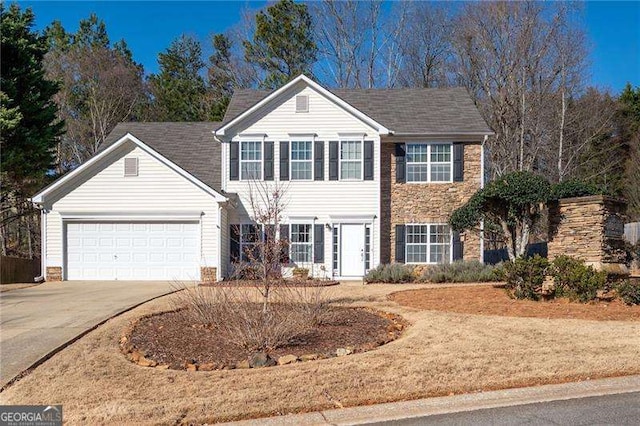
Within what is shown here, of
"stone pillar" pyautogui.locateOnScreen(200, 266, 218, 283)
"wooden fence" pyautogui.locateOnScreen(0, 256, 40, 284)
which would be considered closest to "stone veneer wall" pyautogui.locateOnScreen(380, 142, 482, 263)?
"stone pillar" pyautogui.locateOnScreen(200, 266, 218, 283)

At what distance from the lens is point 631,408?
625 centimetres

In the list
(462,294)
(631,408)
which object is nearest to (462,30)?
(462,294)

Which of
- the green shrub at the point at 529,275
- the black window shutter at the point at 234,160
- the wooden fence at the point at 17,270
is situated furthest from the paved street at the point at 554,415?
the wooden fence at the point at 17,270

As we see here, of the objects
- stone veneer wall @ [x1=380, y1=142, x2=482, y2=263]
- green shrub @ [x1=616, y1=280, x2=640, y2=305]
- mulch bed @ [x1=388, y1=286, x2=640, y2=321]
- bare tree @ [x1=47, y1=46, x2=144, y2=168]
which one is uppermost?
bare tree @ [x1=47, y1=46, x2=144, y2=168]

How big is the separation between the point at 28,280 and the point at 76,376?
58.5ft

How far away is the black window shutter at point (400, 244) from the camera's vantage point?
68.7 ft

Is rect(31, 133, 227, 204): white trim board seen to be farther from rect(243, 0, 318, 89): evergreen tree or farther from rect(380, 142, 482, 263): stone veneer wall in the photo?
rect(243, 0, 318, 89): evergreen tree

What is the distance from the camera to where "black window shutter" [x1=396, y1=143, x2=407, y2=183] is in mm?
21312

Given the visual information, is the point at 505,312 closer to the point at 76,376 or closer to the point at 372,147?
the point at 76,376

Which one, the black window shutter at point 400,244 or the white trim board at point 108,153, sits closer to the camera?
the white trim board at point 108,153

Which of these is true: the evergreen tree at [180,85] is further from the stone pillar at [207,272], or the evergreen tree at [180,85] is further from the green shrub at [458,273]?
the green shrub at [458,273]

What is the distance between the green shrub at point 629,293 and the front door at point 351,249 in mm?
9678

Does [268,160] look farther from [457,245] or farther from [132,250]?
[457,245]

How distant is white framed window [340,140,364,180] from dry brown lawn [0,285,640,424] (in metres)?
11.8
